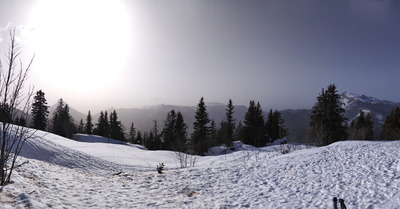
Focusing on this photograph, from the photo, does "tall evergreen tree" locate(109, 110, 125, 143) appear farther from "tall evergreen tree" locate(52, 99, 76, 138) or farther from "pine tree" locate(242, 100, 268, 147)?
"pine tree" locate(242, 100, 268, 147)

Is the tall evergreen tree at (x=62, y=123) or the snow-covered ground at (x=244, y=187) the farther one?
the tall evergreen tree at (x=62, y=123)

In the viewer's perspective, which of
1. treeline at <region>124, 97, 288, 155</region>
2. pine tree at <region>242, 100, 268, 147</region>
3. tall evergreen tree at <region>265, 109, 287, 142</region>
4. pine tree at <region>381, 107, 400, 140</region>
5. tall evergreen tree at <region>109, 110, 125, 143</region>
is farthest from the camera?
tall evergreen tree at <region>109, 110, 125, 143</region>

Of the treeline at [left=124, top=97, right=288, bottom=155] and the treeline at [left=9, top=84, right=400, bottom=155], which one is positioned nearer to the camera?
the treeline at [left=9, top=84, right=400, bottom=155]

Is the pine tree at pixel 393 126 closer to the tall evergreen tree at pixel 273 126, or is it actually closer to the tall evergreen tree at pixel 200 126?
the tall evergreen tree at pixel 273 126

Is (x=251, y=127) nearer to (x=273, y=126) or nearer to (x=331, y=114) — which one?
(x=273, y=126)

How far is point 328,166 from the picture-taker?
9.95 meters

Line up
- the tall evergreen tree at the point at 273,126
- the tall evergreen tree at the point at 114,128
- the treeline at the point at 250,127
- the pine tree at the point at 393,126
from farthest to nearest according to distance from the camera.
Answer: the tall evergreen tree at the point at 114,128
the tall evergreen tree at the point at 273,126
the pine tree at the point at 393,126
the treeline at the point at 250,127

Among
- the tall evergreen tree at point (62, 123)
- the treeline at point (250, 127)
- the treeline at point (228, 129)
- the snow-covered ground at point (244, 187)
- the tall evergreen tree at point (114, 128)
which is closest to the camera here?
the snow-covered ground at point (244, 187)

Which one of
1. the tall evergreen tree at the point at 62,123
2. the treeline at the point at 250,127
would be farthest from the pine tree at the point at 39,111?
the tall evergreen tree at the point at 62,123

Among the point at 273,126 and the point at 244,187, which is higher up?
the point at 273,126

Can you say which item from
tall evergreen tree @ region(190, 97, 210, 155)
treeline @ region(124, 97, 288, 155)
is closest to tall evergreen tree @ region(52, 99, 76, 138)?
treeline @ region(124, 97, 288, 155)

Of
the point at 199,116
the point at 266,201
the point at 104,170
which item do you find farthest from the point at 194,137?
the point at 266,201

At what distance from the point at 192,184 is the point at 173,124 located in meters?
37.7

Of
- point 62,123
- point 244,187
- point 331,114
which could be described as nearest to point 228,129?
point 331,114
